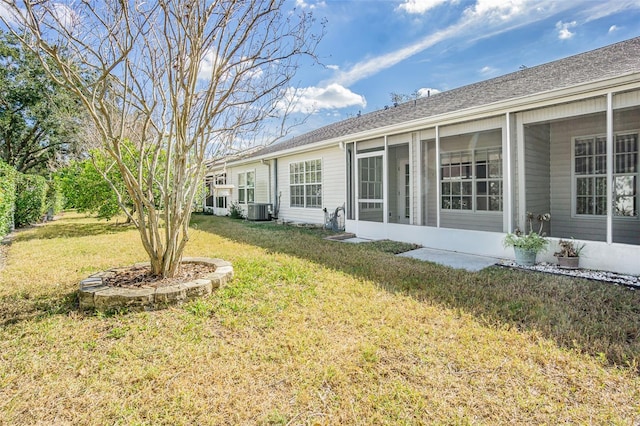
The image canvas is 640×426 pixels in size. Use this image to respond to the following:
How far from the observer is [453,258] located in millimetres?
6270

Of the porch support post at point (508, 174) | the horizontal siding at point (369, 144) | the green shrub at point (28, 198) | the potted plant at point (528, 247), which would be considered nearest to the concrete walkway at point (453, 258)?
the potted plant at point (528, 247)

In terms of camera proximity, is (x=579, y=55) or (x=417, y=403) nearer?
(x=417, y=403)

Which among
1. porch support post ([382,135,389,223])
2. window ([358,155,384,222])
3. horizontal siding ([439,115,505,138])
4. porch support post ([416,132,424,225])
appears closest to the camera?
horizontal siding ([439,115,505,138])

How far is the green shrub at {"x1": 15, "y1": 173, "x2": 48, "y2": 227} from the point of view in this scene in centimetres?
1069

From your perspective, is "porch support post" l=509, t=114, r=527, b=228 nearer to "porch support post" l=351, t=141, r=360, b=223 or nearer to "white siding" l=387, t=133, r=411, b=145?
"white siding" l=387, t=133, r=411, b=145

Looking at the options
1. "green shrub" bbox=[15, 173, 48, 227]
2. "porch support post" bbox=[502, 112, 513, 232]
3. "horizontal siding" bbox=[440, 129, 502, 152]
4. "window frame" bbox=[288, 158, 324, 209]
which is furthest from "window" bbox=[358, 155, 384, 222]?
"green shrub" bbox=[15, 173, 48, 227]

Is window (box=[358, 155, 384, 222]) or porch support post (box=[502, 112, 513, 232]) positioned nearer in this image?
porch support post (box=[502, 112, 513, 232])

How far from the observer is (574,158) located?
6.91m

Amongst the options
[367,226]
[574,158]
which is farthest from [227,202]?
[574,158]

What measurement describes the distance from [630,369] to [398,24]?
31.3 ft

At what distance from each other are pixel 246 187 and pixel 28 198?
8034 mm

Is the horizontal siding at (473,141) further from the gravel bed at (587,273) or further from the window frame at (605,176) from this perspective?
the gravel bed at (587,273)

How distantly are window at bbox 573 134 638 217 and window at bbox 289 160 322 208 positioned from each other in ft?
23.2

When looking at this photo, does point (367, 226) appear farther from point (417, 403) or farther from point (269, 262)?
point (417, 403)
